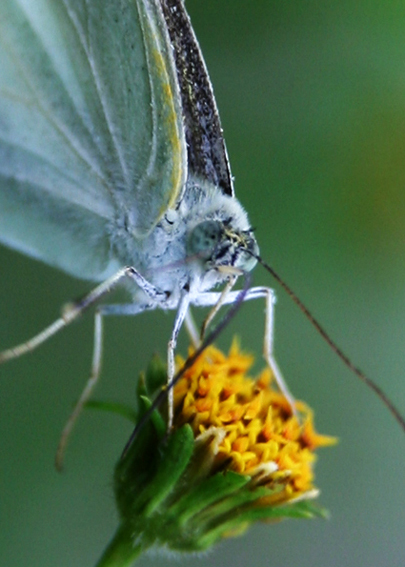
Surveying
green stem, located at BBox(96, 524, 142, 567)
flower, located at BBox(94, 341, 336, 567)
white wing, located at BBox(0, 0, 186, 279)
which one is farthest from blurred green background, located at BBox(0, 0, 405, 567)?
green stem, located at BBox(96, 524, 142, 567)

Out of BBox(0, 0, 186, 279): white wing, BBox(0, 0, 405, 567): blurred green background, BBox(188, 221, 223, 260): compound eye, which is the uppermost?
BBox(0, 0, 186, 279): white wing

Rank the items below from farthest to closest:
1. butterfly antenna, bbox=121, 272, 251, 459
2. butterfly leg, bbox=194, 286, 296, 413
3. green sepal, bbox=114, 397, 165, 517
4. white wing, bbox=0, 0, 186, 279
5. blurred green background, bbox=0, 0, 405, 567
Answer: blurred green background, bbox=0, 0, 405, 567 < butterfly leg, bbox=194, 286, 296, 413 < white wing, bbox=0, 0, 186, 279 < green sepal, bbox=114, 397, 165, 517 < butterfly antenna, bbox=121, 272, 251, 459

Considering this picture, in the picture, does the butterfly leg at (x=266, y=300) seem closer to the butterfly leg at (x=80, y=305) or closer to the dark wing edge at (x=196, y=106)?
the butterfly leg at (x=80, y=305)

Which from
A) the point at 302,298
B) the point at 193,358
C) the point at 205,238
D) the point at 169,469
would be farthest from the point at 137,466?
the point at 302,298

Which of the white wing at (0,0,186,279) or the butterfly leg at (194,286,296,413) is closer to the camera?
the white wing at (0,0,186,279)

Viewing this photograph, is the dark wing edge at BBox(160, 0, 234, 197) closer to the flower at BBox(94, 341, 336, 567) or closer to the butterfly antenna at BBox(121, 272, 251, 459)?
the butterfly antenna at BBox(121, 272, 251, 459)

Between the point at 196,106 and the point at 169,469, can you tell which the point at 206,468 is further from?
the point at 196,106

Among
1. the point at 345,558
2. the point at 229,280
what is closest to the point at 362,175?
the point at 345,558
